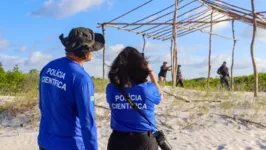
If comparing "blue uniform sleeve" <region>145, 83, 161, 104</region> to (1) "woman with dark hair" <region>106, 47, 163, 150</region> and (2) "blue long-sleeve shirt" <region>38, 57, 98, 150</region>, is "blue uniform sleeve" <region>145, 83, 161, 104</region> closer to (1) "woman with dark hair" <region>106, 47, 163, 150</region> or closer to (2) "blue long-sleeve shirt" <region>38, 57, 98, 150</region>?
(1) "woman with dark hair" <region>106, 47, 163, 150</region>

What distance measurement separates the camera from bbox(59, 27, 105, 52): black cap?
2627 millimetres

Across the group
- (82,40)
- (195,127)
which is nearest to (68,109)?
(82,40)

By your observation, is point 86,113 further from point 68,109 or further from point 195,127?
point 195,127

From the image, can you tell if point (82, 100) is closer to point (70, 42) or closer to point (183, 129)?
point (70, 42)

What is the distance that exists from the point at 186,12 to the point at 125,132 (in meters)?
11.5

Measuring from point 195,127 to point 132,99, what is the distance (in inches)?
180

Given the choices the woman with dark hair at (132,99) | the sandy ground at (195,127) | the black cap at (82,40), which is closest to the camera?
the black cap at (82,40)

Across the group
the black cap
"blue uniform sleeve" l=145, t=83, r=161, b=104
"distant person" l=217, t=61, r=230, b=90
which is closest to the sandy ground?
"blue uniform sleeve" l=145, t=83, r=161, b=104

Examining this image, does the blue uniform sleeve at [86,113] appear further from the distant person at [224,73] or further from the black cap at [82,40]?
the distant person at [224,73]

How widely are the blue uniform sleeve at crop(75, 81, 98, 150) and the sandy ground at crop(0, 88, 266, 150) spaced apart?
13.6 ft

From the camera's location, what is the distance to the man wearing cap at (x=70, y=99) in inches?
98.4

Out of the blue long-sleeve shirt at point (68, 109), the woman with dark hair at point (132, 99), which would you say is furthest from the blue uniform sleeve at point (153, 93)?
the blue long-sleeve shirt at point (68, 109)

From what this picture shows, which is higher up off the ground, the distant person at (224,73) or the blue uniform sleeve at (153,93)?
the distant person at (224,73)

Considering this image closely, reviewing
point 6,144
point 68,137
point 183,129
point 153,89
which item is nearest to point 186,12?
point 183,129
